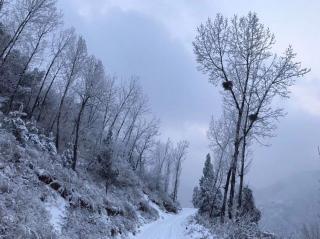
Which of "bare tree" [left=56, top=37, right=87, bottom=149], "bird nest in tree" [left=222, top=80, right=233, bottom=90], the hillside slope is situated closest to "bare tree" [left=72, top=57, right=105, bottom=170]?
"bare tree" [left=56, top=37, right=87, bottom=149]

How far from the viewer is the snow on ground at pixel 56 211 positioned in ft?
41.6

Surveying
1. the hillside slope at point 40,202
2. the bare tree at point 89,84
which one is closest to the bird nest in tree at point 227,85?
the hillside slope at point 40,202

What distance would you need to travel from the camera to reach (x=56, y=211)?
13969mm

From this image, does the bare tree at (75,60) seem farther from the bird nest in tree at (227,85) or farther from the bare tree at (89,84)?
the bird nest in tree at (227,85)

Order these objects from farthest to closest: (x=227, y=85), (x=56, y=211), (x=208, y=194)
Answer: (x=208, y=194)
(x=227, y=85)
(x=56, y=211)

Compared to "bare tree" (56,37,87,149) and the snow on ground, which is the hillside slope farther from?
"bare tree" (56,37,87,149)

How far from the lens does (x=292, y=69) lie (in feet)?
64.4

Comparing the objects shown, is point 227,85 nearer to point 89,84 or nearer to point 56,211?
point 56,211

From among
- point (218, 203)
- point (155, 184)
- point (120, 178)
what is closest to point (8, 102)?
point (120, 178)

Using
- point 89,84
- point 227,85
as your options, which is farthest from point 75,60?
point 227,85

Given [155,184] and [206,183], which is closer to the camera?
[206,183]

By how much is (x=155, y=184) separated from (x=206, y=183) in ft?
50.1

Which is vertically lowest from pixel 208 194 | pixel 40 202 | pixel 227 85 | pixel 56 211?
pixel 56 211

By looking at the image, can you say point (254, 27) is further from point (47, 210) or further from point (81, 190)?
point (47, 210)
